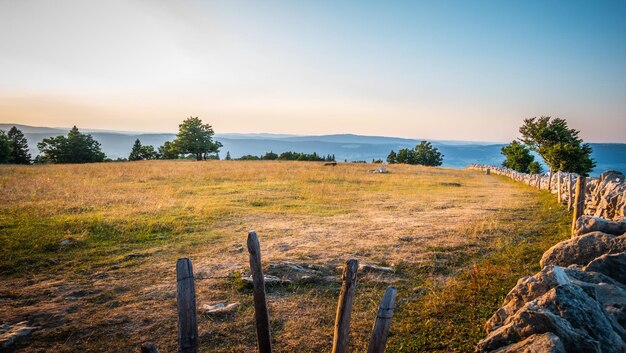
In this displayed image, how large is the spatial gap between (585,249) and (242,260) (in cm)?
841

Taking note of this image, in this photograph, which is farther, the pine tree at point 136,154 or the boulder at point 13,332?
the pine tree at point 136,154

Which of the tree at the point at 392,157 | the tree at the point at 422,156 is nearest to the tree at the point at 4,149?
the tree at the point at 392,157

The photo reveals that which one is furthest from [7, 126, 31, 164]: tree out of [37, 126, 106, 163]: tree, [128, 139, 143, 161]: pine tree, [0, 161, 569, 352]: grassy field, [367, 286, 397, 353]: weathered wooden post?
[367, 286, 397, 353]: weathered wooden post

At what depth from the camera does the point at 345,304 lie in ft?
13.4

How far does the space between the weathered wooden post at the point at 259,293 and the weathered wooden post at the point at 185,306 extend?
84 cm

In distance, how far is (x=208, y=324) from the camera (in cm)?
634

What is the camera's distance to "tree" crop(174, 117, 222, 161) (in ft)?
211

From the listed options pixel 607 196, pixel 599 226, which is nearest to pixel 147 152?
pixel 607 196

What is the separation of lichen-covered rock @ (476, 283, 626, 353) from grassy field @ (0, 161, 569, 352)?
4.09 ft

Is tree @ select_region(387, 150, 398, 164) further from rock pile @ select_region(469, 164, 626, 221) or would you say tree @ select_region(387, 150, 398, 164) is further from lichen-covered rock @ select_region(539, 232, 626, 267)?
lichen-covered rock @ select_region(539, 232, 626, 267)

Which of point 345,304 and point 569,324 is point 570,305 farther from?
point 345,304

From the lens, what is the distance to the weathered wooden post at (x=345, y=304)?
4059 millimetres

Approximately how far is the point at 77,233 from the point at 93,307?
6.08 m

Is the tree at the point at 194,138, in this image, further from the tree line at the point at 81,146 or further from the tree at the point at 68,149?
the tree at the point at 68,149
